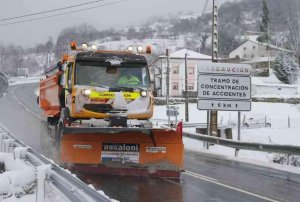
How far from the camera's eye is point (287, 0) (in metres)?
172

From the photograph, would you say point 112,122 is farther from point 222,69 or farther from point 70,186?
point 222,69

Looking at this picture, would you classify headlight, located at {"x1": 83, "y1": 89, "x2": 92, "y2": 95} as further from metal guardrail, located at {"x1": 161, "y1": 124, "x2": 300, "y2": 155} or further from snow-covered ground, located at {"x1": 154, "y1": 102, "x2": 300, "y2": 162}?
snow-covered ground, located at {"x1": 154, "y1": 102, "x2": 300, "y2": 162}

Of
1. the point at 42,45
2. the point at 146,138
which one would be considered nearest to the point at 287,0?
the point at 42,45

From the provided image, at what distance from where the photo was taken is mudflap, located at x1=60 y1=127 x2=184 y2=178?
439 inches

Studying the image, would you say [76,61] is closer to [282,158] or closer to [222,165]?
[222,165]

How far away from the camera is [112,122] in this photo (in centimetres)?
1159

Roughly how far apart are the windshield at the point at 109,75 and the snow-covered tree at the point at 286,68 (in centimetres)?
7901

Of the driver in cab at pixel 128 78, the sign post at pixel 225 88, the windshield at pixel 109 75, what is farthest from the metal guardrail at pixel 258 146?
the driver in cab at pixel 128 78

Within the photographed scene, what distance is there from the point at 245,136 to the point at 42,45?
133866 mm

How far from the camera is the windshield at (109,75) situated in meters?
12.1

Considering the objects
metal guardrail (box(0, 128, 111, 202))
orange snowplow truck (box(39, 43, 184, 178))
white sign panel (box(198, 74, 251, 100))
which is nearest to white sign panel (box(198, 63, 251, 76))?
white sign panel (box(198, 74, 251, 100))

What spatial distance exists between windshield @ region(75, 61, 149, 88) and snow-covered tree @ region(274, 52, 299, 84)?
79.0 m

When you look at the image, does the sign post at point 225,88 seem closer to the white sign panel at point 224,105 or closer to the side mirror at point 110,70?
the white sign panel at point 224,105

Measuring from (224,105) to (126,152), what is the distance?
32.5ft
